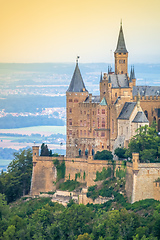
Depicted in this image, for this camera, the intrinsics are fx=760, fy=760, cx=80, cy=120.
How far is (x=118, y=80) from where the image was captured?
107688mm

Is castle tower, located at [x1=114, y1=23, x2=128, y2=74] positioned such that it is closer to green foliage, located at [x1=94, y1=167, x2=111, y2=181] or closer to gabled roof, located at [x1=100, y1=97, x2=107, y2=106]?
gabled roof, located at [x1=100, y1=97, x2=107, y2=106]

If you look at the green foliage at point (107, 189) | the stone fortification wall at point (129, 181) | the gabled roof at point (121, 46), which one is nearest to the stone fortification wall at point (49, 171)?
the green foliage at point (107, 189)

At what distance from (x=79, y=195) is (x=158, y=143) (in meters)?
12.1

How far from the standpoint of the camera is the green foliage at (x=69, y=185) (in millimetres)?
100188

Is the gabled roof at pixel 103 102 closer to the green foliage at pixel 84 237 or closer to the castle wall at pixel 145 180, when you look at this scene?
the castle wall at pixel 145 180

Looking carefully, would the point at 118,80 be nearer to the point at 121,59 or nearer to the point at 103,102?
the point at 103,102

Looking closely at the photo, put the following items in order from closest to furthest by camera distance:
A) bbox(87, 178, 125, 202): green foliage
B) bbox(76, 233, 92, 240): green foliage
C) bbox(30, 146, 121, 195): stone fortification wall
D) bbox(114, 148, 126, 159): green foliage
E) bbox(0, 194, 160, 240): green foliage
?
bbox(0, 194, 160, 240): green foliage → bbox(76, 233, 92, 240): green foliage → bbox(87, 178, 125, 202): green foliage → bbox(114, 148, 126, 159): green foliage → bbox(30, 146, 121, 195): stone fortification wall

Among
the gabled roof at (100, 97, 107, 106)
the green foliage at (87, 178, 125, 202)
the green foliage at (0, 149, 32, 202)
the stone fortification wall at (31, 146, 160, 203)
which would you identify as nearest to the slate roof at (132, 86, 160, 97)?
the gabled roof at (100, 97, 107, 106)

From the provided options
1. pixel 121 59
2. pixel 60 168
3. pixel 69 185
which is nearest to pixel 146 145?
pixel 69 185

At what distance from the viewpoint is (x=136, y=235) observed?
269ft

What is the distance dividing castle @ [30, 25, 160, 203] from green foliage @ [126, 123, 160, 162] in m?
2.20

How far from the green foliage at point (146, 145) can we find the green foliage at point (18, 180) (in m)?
17.9

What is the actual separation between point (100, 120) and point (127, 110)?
5.42 meters

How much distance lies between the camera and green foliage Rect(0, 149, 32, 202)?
107 metres
